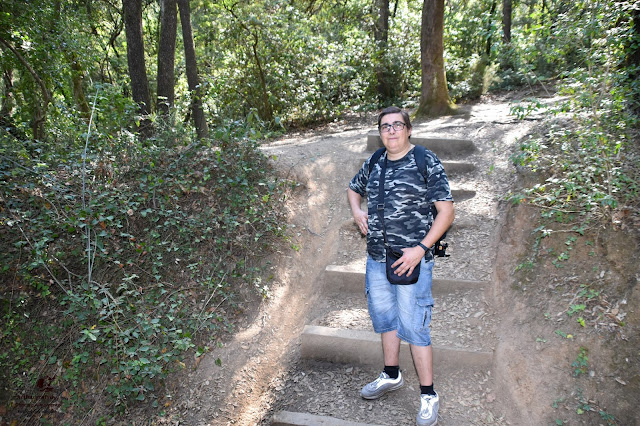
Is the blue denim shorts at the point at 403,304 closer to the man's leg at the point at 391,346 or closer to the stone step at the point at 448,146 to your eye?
the man's leg at the point at 391,346

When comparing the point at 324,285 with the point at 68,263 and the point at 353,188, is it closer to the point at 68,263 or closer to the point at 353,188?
the point at 353,188

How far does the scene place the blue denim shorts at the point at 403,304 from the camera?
2803mm

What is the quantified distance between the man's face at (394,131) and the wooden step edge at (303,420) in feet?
6.74

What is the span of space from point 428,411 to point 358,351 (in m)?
0.86

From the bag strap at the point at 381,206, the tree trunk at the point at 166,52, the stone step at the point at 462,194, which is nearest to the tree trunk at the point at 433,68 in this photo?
the stone step at the point at 462,194

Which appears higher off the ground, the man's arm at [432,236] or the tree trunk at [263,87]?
the tree trunk at [263,87]

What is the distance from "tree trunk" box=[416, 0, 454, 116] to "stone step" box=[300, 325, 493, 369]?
20.7 ft

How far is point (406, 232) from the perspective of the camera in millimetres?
2742

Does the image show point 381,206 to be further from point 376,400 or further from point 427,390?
point 376,400

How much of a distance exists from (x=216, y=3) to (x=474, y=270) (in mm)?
13779

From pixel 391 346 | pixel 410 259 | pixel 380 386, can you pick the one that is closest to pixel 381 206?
pixel 410 259

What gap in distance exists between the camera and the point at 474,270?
4.31m

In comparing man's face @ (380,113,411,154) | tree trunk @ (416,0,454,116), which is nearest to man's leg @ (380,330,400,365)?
man's face @ (380,113,411,154)

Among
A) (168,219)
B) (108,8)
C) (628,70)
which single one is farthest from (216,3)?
(628,70)
